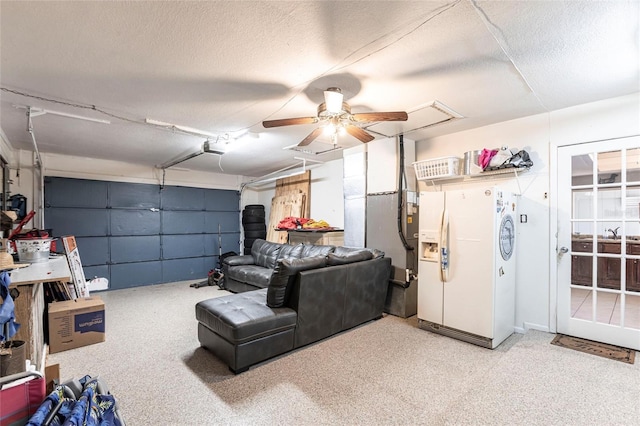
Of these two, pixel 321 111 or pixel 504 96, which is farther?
pixel 504 96

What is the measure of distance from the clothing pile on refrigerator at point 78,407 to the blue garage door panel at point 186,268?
16.7ft

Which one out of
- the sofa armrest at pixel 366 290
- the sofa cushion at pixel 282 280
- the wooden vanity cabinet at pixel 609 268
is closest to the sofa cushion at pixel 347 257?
the sofa armrest at pixel 366 290

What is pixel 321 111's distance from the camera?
8.70 ft

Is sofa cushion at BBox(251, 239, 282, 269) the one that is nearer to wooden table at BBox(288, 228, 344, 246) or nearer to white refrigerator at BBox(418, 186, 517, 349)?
wooden table at BBox(288, 228, 344, 246)

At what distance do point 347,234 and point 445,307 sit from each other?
1.97 metres

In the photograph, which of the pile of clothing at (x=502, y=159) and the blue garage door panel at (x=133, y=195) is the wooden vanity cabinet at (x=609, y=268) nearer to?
the pile of clothing at (x=502, y=159)

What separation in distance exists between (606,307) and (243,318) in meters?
3.66

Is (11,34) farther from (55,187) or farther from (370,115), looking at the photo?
(55,187)

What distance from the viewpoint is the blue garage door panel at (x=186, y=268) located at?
6441mm

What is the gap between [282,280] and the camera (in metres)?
2.84

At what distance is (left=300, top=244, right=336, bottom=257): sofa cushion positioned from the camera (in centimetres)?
471

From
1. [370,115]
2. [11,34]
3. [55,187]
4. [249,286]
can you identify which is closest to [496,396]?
[370,115]

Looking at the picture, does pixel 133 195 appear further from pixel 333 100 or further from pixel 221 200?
pixel 333 100

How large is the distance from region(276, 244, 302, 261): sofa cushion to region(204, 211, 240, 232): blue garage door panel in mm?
2530
